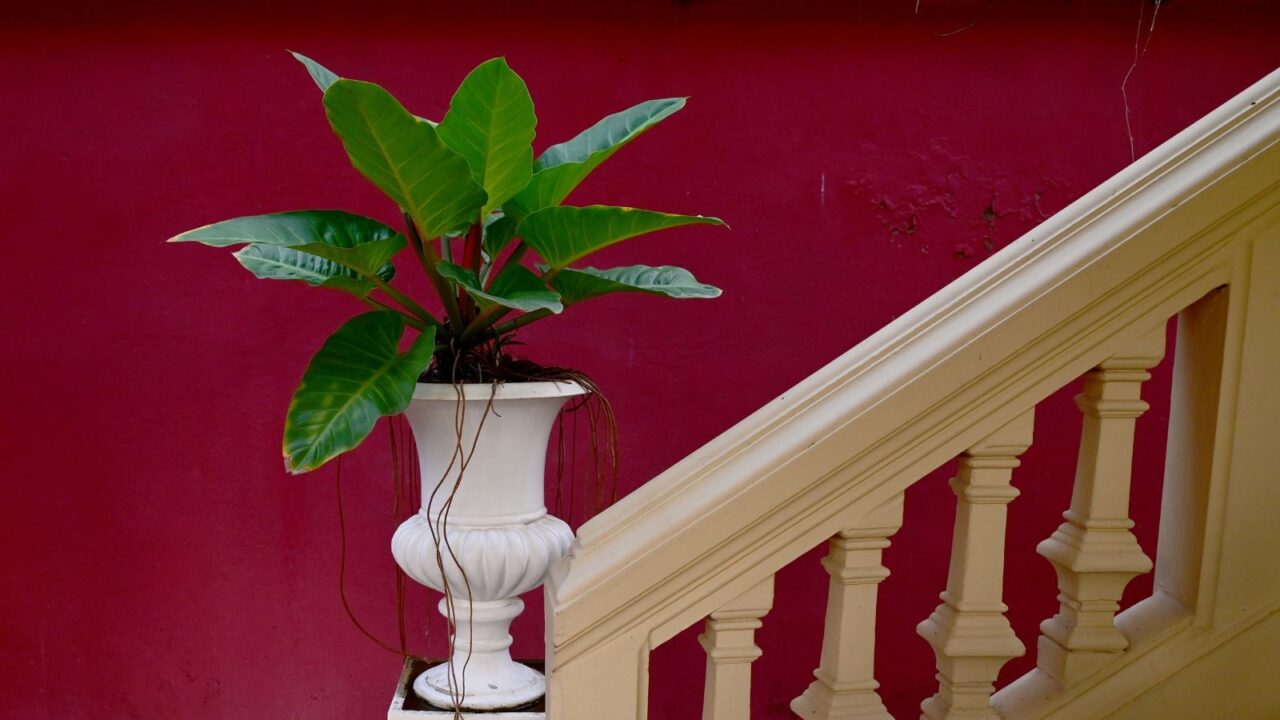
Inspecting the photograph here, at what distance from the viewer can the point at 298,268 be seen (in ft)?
4.36

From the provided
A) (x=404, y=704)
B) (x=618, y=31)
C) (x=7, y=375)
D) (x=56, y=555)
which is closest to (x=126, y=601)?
(x=56, y=555)

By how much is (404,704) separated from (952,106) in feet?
6.64

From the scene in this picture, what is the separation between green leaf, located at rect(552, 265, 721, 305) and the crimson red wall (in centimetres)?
110

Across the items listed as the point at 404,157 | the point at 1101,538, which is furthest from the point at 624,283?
the point at 1101,538

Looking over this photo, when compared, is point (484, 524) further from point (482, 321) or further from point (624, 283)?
point (624, 283)

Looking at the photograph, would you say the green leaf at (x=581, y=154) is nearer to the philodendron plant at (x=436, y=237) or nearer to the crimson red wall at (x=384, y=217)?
the philodendron plant at (x=436, y=237)

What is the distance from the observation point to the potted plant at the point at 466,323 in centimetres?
120

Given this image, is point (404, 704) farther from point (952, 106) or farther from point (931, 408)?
point (952, 106)

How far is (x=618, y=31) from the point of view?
101 inches

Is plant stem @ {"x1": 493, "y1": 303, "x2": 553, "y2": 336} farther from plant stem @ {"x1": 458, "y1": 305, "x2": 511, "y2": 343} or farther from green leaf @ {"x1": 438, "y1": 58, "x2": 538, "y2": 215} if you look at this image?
green leaf @ {"x1": 438, "y1": 58, "x2": 538, "y2": 215}

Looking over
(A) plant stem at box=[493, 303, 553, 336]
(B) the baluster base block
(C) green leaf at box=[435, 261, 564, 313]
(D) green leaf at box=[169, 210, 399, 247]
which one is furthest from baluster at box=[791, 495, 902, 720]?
(D) green leaf at box=[169, 210, 399, 247]

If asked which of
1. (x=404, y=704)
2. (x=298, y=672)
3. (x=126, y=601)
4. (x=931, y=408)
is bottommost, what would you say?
(x=298, y=672)

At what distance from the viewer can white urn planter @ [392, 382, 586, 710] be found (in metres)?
1.32

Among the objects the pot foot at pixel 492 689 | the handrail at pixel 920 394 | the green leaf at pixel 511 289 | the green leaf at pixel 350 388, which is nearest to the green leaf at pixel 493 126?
the green leaf at pixel 511 289
